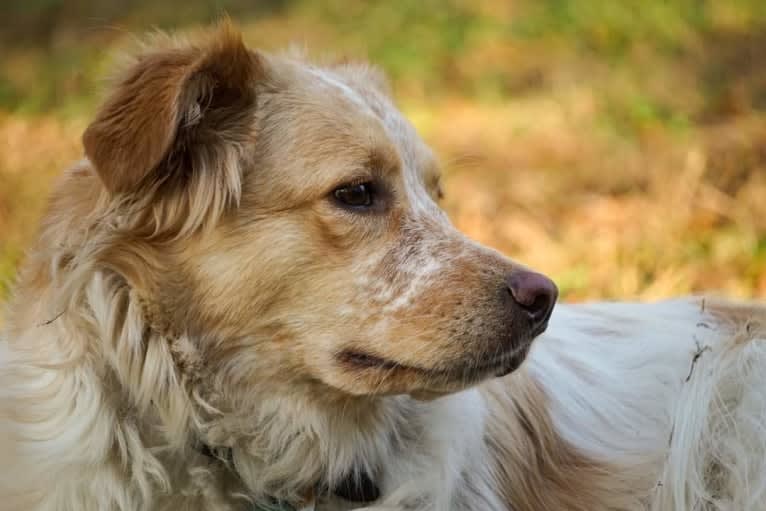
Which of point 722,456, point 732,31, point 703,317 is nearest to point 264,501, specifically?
point 722,456

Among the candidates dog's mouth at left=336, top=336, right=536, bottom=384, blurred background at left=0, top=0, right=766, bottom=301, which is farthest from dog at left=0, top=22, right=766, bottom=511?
blurred background at left=0, top=0, right=766, bottom=301

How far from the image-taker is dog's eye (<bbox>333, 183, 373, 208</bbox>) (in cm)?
308

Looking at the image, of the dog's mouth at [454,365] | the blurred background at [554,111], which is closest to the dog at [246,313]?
the dog's mouth at [454,365]

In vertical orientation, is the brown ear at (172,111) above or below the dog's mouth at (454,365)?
above

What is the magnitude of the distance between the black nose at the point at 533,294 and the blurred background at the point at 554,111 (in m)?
1.40

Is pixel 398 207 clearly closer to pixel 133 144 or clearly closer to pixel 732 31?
pixel 133 144

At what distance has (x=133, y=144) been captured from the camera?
2.81m

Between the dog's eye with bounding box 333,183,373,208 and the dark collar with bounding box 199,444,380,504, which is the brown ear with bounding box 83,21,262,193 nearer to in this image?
the dog's eye with bounding box 333,183,373,208

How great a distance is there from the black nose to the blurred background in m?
1.40

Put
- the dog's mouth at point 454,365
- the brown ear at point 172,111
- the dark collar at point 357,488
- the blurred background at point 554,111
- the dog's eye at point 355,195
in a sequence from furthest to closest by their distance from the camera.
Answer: the blurred background at point 554,111 → the dark collar at point 357,488 → the dog's eye at point 355,195 → the dog's mouth at point 454,365 → the brown ear at point 172,111

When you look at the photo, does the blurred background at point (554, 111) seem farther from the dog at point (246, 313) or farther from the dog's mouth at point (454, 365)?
the dog's mouth at point (454, 365)

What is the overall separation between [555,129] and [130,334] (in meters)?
6.54

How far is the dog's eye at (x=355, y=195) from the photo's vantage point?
3080mm

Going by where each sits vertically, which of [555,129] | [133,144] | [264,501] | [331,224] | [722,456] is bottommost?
[555,129]
